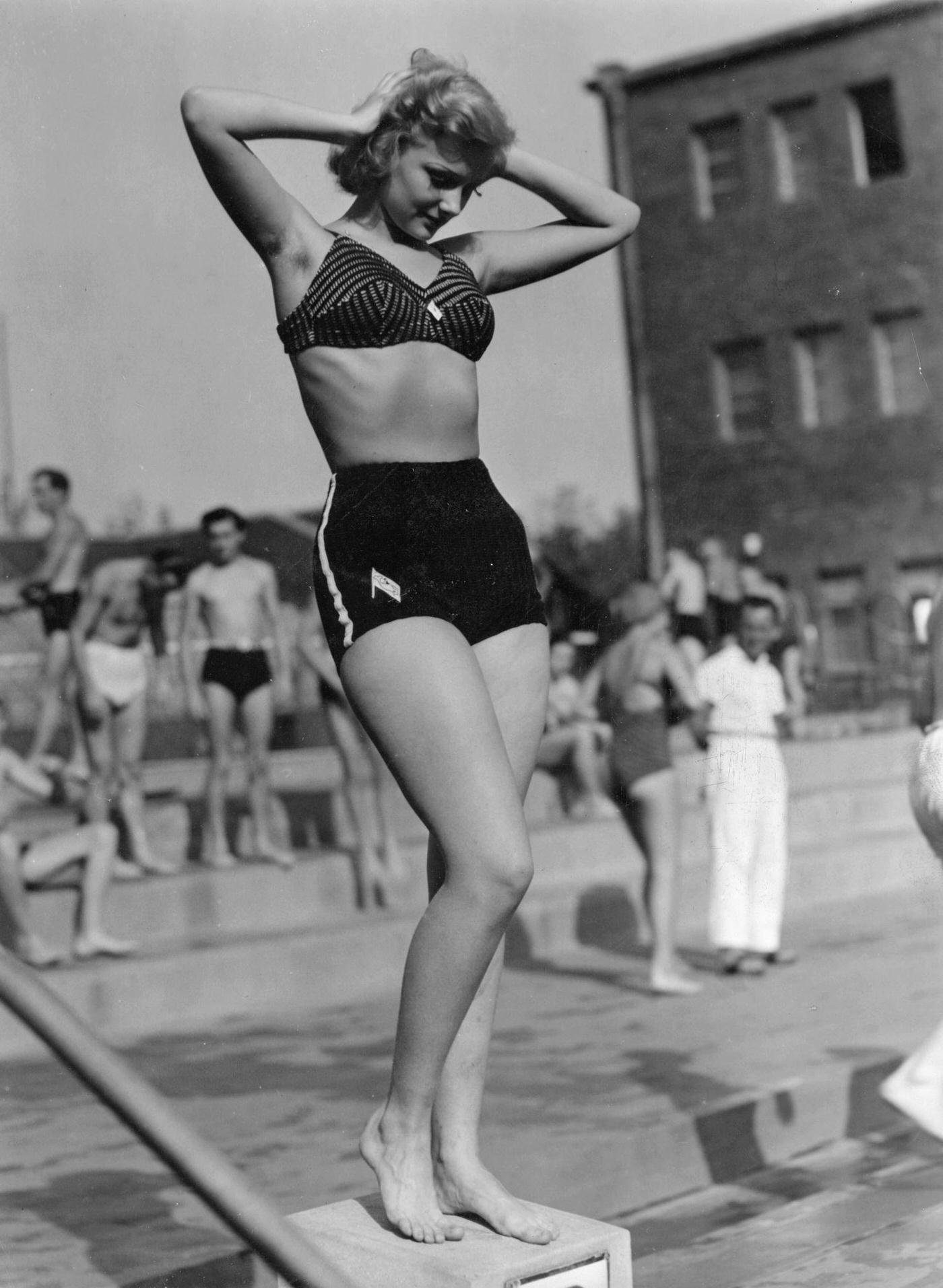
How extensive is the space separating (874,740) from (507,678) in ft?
36.7

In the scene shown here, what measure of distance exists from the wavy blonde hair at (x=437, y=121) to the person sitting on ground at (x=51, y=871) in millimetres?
4746

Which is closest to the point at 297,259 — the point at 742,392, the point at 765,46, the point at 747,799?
the point at 747,799

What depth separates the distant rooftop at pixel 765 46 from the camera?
1864 cm

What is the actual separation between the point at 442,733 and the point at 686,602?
1069 cm

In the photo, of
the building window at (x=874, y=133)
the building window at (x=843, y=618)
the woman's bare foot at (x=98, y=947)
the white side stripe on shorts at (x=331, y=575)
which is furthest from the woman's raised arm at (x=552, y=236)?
the building window at (x=874, y=133)

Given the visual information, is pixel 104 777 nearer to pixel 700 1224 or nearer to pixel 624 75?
pixel 700 1224

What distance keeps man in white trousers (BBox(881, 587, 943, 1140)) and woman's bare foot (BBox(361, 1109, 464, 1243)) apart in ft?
4.81

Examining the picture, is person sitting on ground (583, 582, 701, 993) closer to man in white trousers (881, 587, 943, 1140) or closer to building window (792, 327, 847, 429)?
man in white trousers (881, 587, 943, 1140)

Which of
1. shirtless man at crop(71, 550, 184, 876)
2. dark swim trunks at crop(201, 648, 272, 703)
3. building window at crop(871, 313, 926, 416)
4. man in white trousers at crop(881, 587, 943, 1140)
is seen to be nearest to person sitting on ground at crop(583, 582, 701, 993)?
dark swim trunks at crop(201, 648, 272, 703)

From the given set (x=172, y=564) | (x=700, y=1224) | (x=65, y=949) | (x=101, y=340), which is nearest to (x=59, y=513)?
(x=172, y=564)

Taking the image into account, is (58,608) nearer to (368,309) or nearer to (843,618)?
(368,309)

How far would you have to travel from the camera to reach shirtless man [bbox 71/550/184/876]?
27.0 feet

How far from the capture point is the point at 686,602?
13.3 m

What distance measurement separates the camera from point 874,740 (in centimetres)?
1364
